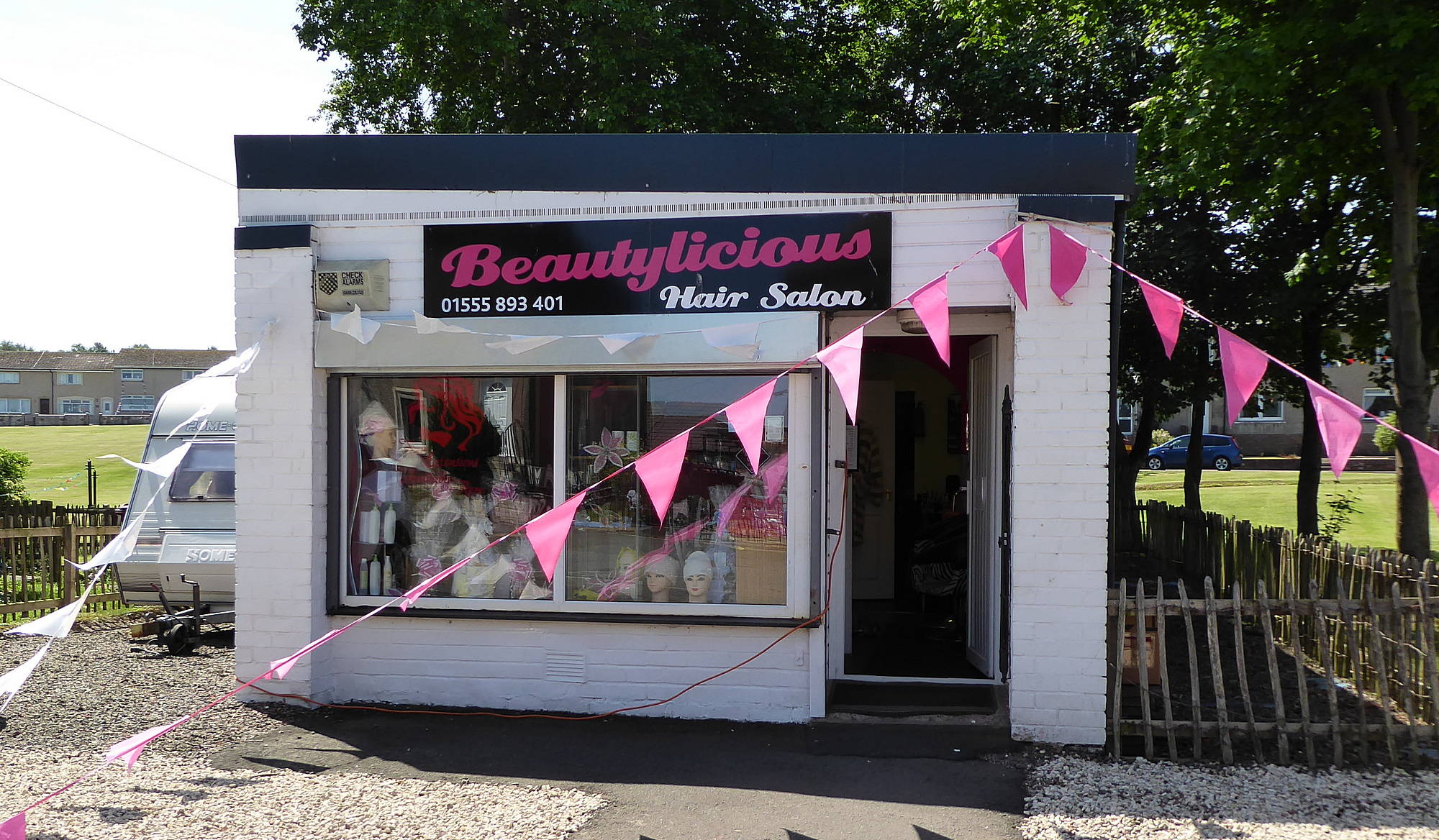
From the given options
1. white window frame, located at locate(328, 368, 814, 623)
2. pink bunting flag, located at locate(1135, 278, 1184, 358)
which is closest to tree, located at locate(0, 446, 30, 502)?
white window frame, located at locate(328, 368, 814, 623)

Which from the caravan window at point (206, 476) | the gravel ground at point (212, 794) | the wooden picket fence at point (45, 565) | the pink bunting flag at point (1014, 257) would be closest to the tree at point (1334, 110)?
the pink bunting flag at point (1014, 257)

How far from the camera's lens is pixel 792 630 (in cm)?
605

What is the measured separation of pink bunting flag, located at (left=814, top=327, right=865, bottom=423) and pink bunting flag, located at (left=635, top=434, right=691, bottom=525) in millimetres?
773

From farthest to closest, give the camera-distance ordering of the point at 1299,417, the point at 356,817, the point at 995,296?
the point at 1299,417 → the point at 995,296 → the point at 356,817

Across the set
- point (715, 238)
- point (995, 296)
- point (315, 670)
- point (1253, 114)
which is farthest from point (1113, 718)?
point (1253, 114)

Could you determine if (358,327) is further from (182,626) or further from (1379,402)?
(1379,402)

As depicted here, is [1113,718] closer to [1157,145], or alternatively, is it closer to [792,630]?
[792,630]

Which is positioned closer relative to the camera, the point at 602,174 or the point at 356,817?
the point at 356,817

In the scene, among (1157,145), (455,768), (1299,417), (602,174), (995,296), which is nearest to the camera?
(455,768)

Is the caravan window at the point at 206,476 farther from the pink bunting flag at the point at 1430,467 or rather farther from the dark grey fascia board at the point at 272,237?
the pink bunting flag at the point at 1430,467

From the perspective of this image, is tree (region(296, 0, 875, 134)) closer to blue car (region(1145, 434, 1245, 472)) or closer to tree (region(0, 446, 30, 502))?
tree (region(0, 446, 30, 502))

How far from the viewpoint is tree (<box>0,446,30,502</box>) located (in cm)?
1487

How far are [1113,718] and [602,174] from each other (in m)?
4.39

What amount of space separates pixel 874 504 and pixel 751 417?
16.6 ft
